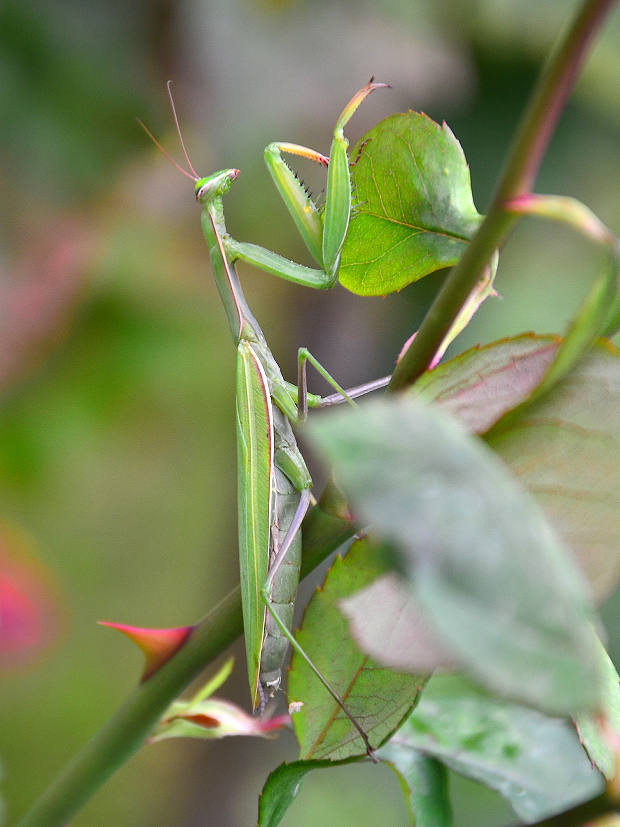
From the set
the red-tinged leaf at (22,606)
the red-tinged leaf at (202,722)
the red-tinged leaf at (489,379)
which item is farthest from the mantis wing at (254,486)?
the red-tinged leaf at (22,606)

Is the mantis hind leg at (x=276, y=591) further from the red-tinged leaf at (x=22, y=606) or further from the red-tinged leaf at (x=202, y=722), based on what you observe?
the red-tinged leaf at (x=22, y=606)

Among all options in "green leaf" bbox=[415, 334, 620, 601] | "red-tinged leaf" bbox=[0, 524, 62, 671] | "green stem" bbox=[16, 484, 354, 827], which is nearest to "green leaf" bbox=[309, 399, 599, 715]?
"green leaf" bbox=[415, 334, 620, 601]

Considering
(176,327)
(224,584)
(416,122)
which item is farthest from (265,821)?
(224,584)

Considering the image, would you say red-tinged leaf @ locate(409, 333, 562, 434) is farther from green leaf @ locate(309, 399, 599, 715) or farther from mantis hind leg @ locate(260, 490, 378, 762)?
mantis hind leg @ locate(260, 490, 378, 762)

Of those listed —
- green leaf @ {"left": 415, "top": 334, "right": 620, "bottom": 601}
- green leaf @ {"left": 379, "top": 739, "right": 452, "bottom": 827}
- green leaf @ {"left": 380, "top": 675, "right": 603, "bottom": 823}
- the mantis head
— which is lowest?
green leaf @ {"left": 380, "top": 675, "right": 603, "bottom": 823}

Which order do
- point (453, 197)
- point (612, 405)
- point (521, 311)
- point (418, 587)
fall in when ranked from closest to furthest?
point (418, 587)
point (612, 405)
point (453, 197)
point (521, 311)

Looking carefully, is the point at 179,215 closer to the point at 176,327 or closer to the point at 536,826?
the point at 176,327

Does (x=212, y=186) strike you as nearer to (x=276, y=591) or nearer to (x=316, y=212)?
(x=316, y=212)
